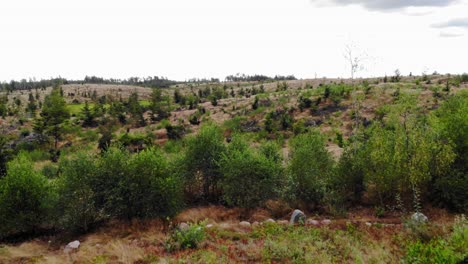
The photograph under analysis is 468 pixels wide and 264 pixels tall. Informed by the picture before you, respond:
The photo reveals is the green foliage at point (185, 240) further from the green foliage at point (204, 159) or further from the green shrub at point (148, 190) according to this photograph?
the green foliage at point (204, 159)

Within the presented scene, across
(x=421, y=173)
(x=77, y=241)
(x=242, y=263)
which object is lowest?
(x=77, y=241)

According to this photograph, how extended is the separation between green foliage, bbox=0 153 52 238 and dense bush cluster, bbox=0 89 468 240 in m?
0.04

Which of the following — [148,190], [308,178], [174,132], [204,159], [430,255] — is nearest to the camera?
[430,255]

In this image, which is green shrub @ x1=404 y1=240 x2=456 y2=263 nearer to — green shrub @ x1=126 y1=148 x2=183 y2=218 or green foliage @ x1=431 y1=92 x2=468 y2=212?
green foliage @ x1=431 y1=92 x2=468 y2=212

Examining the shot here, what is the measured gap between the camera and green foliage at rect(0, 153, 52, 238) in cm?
1560

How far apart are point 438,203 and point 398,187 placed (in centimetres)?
246

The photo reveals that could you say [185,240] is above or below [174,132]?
above

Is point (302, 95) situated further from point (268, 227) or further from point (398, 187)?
point (268, 227)

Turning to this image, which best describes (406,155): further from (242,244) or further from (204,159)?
(204,159)

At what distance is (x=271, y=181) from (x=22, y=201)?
12.5 meters

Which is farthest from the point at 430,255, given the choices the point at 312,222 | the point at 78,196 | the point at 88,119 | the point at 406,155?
the point at 88,119

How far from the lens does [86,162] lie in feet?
55.8

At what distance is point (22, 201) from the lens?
15.8m

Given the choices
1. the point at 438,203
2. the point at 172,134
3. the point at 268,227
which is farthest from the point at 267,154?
the point at 172,134
